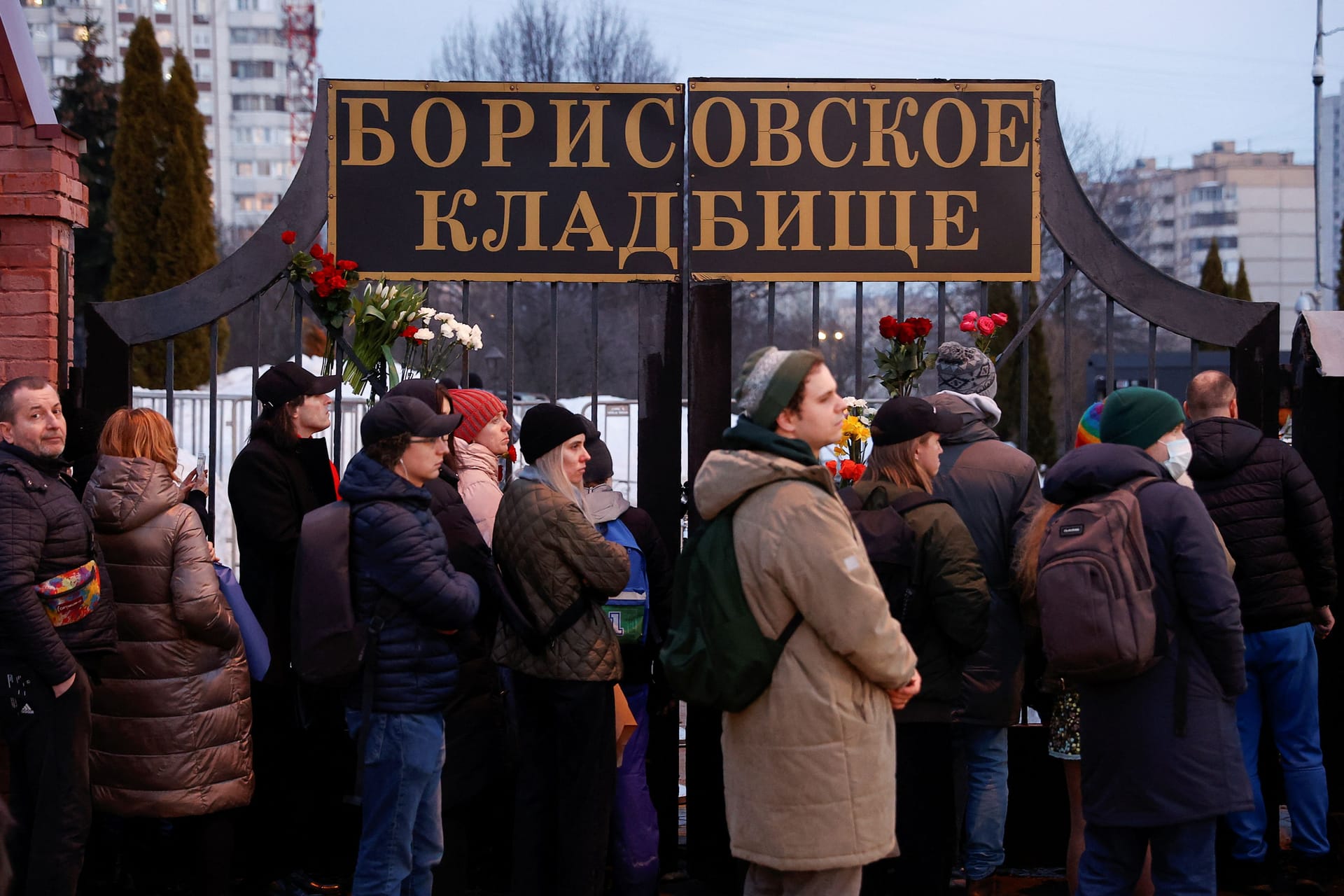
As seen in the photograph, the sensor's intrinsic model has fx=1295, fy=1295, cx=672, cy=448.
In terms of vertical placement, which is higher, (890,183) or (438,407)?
(890,183)

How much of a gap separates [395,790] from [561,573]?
835mm

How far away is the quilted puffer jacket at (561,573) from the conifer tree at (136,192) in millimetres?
15053

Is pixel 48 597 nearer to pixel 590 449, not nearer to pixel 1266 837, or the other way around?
pixel 590 449

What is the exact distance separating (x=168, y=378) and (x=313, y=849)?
194 centimetres

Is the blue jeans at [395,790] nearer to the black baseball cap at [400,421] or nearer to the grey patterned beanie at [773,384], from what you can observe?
the black baseball cap at [400,421]

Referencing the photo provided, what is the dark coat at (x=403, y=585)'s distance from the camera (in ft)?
12.7

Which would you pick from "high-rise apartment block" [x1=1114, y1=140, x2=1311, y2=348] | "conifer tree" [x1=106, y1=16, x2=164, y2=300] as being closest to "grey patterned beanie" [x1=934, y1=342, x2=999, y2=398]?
"conifer tree" [x1=106, y1=16, x2=164, y2=300]

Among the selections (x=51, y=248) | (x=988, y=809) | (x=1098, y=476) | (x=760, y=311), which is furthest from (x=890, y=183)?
(x=760, y=311)

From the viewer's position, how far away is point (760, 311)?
25406 millimetres

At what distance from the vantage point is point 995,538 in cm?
447

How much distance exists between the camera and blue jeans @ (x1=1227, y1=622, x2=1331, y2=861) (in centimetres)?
471

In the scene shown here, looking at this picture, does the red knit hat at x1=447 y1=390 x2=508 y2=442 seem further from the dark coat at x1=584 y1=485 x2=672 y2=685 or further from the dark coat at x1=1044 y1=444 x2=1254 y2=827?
the dark coat at x1=1044 y1=444 x2=1254 y2=827

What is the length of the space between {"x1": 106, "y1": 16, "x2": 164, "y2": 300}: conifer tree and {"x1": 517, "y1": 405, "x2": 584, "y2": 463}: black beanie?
14.9 m

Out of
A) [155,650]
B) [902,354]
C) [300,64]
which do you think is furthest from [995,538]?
[300,64]
